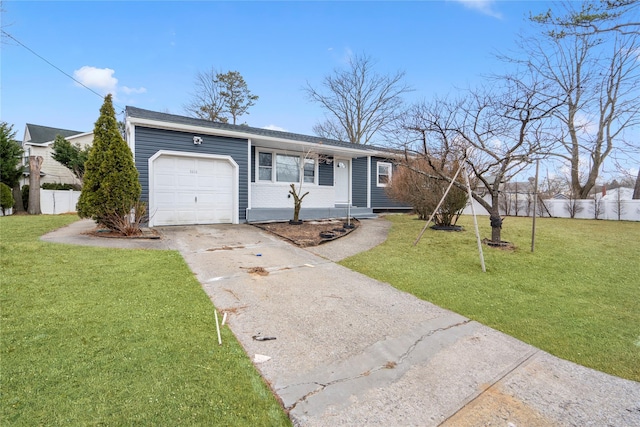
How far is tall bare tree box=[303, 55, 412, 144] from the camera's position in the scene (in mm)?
24531

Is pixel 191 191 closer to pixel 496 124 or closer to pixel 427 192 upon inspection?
pixel 427 192

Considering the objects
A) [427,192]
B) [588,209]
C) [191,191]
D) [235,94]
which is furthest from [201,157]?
[588,209]

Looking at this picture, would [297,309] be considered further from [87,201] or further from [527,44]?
[527,44]

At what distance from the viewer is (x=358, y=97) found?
25.6 meters

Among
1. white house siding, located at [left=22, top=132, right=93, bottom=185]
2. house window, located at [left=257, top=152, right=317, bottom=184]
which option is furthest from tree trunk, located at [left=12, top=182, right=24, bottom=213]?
house window, located at [left=257, top=152, right=317, bottom=184]

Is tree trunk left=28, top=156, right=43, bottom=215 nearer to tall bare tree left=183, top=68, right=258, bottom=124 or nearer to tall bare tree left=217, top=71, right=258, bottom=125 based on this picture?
tall bare tree left=183, top=68, right=258, bottom=124

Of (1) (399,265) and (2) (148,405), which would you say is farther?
(1) (399,265)

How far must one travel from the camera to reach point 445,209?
9.16m

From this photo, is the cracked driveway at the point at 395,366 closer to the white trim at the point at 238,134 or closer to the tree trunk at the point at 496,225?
the tree trunk at the point at 496,225

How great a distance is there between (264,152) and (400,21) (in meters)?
7.56

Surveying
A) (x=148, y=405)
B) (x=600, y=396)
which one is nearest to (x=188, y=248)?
(x=148, y=405)

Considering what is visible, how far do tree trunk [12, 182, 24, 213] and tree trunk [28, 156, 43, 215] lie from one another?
0.52 m

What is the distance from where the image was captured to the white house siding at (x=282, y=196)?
11148 millimetres

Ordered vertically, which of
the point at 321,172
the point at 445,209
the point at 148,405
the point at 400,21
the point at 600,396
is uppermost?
the point at 400,21
